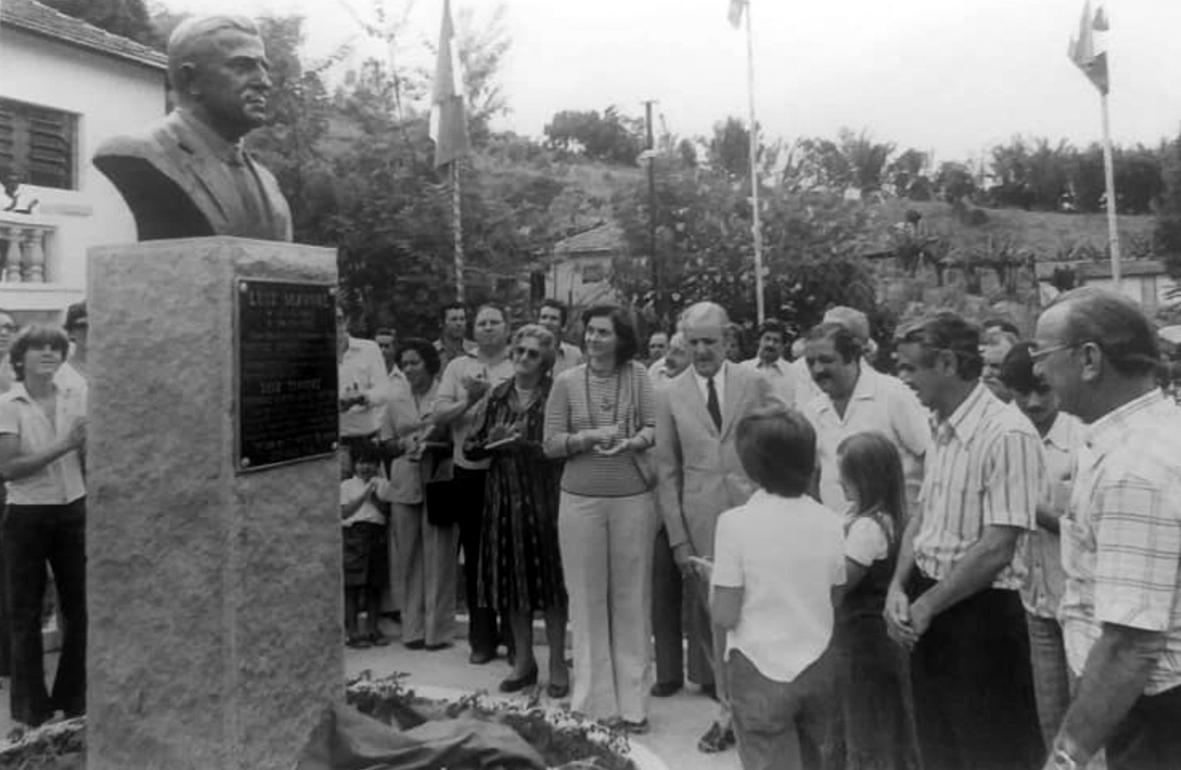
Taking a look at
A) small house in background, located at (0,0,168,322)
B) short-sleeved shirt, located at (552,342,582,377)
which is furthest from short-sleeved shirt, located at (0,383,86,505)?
small house in background, located at (0,0,168,322)

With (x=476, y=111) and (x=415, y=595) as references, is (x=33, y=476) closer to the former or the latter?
(x=415, y=595)

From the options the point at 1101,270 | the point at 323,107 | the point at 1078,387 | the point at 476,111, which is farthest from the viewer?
the point at 1101,270

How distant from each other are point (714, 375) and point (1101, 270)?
24.2m

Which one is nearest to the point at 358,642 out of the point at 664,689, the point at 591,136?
the point at 664,689

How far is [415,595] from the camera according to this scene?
6016 millimetres

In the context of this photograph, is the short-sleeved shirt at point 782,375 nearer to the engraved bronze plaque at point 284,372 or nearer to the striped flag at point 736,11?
the engraved bronze plaque at point 284,372

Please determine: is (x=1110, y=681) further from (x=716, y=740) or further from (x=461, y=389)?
(x=461, y=389)

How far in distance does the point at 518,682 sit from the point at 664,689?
686mm

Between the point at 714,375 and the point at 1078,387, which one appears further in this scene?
the point at 714,375

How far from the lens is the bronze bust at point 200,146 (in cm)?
329

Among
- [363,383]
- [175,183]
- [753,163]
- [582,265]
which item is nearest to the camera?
[175,183]

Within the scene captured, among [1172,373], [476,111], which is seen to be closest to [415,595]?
[1172,373]

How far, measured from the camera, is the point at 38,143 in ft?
42.2

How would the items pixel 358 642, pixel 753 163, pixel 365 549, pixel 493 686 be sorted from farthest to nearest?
pixel 753 163 < pixel 365 549 < pixel 358 642 < pixel 493 686
